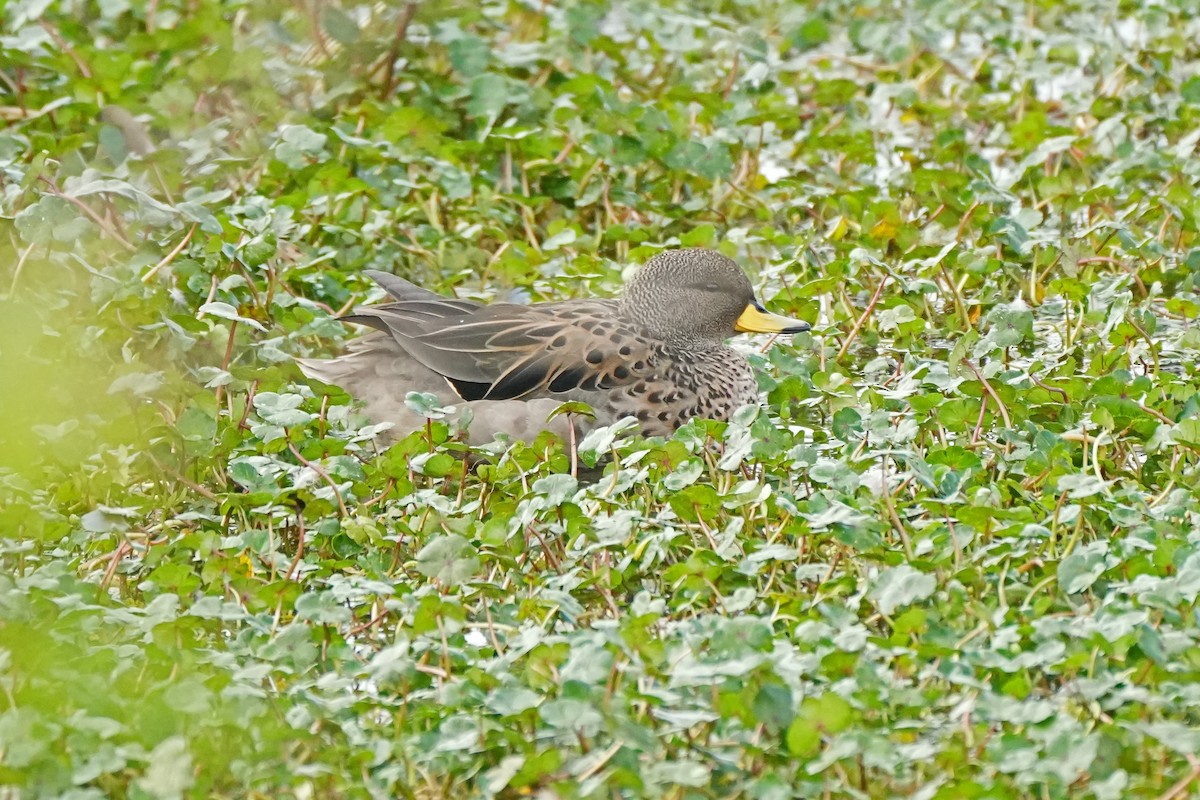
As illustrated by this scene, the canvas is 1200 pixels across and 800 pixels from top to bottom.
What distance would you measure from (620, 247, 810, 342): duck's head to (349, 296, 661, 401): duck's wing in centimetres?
20

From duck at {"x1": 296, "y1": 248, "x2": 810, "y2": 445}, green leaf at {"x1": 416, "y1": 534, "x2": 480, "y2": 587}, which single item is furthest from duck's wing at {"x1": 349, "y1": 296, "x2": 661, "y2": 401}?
green leaf at {"x1": 416, "y1": 534, "x2": 480, "y2": 587}

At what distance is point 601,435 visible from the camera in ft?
17.4

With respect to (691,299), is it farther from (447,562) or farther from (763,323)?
(447,562)

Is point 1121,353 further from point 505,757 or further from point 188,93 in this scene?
point 188,93

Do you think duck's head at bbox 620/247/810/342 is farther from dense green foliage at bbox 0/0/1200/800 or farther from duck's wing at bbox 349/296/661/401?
dense green foliage at bbox 0/0/1200/800

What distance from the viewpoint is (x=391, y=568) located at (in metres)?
4.92

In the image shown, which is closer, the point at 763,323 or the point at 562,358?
the point at 562,358

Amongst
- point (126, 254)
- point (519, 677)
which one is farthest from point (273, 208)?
point (519, 677)

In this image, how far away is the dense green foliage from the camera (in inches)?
152

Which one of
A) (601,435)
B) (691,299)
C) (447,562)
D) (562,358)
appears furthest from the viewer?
(691,299)

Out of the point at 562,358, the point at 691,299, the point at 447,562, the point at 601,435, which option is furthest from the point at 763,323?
the point at 447,562

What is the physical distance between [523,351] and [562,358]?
14cm

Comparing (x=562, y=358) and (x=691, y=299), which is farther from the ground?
(x=691, y=299)

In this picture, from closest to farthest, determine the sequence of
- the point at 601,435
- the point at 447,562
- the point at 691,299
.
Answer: the point at 447,562 → the point at 601,435 → the point at 691,299
